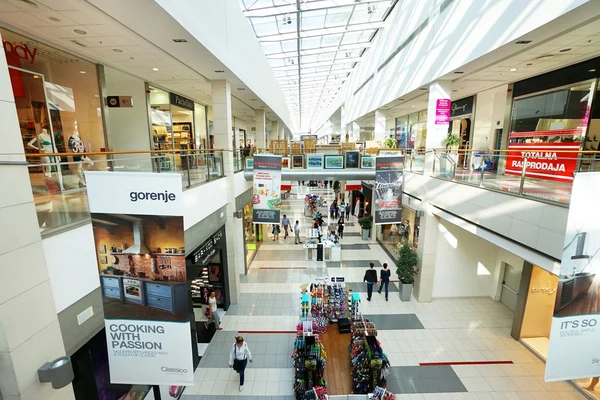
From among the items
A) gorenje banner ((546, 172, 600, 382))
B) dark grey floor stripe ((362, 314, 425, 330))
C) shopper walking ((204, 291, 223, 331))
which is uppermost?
gorenje banner ((546, 172, 600, 382))

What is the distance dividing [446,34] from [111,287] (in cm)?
1068

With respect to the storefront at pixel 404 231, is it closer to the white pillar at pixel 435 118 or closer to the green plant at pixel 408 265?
the green plant at pixel 408 265

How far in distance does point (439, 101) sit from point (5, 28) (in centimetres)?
1095

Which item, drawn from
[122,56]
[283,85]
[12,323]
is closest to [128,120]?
[122,56]

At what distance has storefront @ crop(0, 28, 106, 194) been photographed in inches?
242

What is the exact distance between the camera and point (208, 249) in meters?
7.69

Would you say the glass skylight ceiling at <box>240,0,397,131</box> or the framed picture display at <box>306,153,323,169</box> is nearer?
the glass skylight ceiling at <box>240,0,397,131</box>

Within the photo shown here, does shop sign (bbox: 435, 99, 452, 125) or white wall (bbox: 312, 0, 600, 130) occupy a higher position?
white wall (bbox: 312, 0, 600, 130)

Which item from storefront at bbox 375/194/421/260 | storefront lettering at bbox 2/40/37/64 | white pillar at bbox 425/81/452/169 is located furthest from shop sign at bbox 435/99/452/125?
storefront lettering at bbox 2/40/37/64

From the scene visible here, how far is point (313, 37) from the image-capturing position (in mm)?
15602

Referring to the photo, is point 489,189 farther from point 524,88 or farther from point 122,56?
point 122,56

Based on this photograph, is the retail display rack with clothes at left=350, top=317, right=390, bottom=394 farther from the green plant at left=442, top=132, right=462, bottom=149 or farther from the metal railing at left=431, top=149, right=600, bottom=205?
the green plant at left=442, top=132, right=462, bottom=149

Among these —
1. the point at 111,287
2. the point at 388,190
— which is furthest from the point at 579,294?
the point at 388,190

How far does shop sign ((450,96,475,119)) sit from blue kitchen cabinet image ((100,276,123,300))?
50.6 feet
